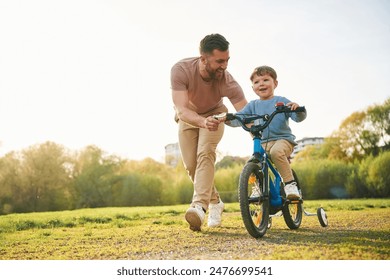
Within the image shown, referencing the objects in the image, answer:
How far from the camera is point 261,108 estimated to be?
3.46 m

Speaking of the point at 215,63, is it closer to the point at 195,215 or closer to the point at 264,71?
the point at 264,71

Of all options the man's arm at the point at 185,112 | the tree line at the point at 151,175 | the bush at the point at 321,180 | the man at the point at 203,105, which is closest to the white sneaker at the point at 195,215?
the man at the point at 203,105

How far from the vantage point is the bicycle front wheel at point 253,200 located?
105 inches

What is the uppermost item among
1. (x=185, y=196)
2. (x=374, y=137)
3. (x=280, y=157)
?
(x=374, y=137)

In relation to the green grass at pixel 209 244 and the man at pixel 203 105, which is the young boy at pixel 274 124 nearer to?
the man at pixel 203 105

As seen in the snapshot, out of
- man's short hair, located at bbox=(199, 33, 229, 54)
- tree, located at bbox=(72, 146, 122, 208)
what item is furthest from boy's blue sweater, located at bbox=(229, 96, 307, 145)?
tree, located at bbox=(72, 146, 122, 208)

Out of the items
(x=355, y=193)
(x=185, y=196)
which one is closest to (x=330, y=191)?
(x=355, y=193)

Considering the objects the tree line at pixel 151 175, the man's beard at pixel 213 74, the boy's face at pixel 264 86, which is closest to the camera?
the man's beard at pixel 213 74

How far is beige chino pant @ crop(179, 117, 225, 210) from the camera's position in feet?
11.0

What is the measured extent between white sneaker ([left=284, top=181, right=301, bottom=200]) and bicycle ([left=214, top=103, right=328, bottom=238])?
0.03 m

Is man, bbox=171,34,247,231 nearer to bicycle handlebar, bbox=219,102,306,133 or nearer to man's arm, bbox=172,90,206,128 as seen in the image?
man's arm, bbox=172,90,206,128
